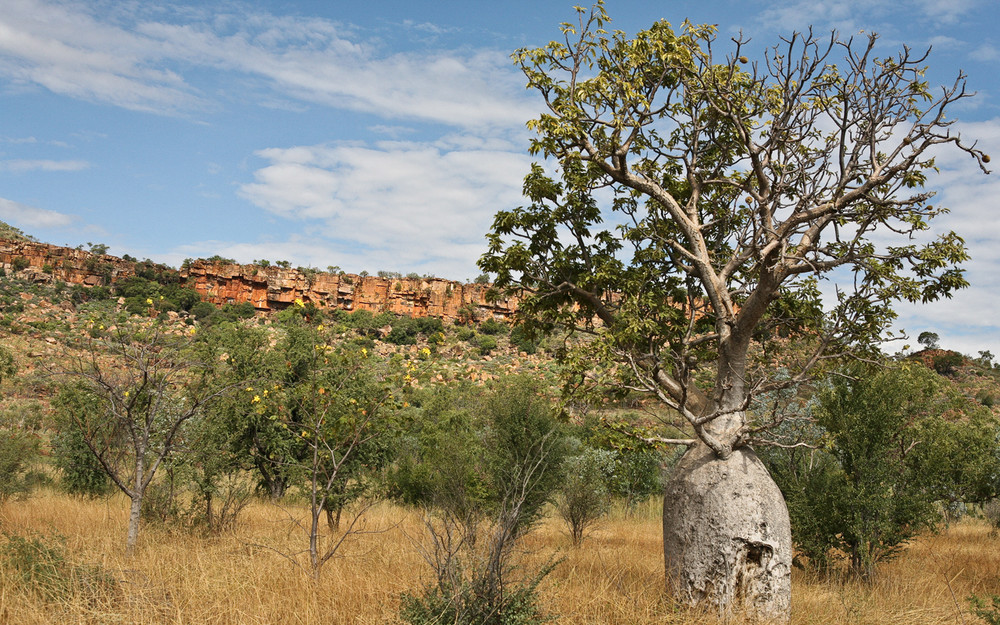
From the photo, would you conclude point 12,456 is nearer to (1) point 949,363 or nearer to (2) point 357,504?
(2) point 357,504

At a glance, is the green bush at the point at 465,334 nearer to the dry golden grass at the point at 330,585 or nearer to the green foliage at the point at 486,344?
the green foliage at the point at 486,344

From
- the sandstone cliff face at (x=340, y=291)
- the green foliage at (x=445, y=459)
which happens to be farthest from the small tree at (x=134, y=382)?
the sandstone cliff face at (x=340, y=291)

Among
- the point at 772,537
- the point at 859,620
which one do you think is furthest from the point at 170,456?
the point at 859,620

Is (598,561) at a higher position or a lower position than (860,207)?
lower

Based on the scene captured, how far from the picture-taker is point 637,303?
573 cm

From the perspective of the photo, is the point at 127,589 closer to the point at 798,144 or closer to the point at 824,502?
the point at 798,144

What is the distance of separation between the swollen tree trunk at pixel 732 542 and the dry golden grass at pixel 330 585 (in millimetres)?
267

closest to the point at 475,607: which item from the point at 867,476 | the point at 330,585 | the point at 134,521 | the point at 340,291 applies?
the point at 330,585

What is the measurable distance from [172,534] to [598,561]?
519cm

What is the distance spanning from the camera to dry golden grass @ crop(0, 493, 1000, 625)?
4.43 metres

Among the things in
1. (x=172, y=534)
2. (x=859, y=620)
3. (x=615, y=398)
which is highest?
(x=615, y=398)

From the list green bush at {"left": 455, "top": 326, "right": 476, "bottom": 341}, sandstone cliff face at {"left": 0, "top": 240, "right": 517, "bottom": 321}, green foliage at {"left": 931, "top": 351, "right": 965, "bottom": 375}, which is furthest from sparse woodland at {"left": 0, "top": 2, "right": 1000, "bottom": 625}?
sandstone cliff face at {"left": 0, "top": 240, "right": 517, "bottom": 321}

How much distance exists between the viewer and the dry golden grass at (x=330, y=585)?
443cm

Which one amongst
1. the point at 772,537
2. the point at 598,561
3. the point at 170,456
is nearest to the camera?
the point at 772,537
